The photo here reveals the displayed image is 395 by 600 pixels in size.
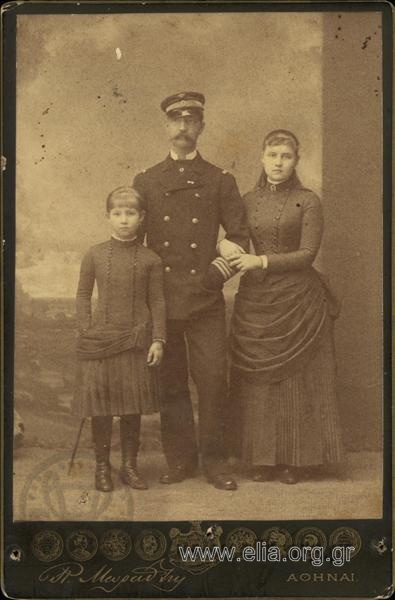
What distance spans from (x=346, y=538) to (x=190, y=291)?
43.5 inches

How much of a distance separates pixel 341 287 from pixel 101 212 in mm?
972

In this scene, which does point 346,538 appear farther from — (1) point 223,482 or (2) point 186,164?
(2) point 186,164

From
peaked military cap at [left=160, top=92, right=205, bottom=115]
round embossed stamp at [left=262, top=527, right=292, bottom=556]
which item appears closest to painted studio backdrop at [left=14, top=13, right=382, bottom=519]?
peaked military cap at [left=160, top=92, right=205, bottom=115]

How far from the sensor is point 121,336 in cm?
345

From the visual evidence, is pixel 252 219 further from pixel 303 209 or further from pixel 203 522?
A: pixel 203 522

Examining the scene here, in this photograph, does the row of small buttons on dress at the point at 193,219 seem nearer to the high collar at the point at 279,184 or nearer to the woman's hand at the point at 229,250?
the woman's hand at the point at 229,250

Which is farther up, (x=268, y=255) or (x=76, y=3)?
(x=76, y=3)

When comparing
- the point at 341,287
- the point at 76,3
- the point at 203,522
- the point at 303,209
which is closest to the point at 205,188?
the point at 303,209

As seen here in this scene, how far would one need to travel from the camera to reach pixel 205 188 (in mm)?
3527

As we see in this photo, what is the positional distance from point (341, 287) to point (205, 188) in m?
0.65

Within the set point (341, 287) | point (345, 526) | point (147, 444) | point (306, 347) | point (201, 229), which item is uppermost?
point (201, 229)

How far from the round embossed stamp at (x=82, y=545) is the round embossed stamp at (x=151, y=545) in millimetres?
163

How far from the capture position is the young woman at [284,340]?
347 centimetres
